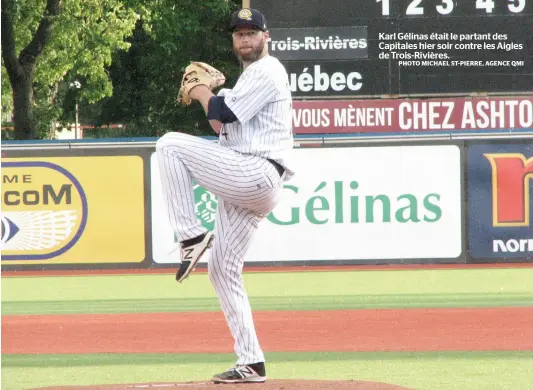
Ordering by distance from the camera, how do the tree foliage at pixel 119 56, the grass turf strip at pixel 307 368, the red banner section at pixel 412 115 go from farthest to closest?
1. the tree foliage at pixel 119 56
2. the red banner section at pixel 412 115
3. the grass turf strip at pixel 307 368

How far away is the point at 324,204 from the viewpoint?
14.0 metres

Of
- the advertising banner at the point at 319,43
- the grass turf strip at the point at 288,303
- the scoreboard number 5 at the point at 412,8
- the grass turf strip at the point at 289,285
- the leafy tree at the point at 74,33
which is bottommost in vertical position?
the grass turf strip at the point at 289,285

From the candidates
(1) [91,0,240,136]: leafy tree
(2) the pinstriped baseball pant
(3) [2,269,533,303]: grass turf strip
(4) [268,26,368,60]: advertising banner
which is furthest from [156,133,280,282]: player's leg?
(1) [91,0,240,136]: leafy tree

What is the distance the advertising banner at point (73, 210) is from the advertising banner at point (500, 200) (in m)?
4.04

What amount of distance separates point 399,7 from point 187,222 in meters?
9.90

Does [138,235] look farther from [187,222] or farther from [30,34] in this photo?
[30,34]

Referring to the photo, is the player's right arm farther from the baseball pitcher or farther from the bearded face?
the bearded face

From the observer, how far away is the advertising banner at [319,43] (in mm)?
14164

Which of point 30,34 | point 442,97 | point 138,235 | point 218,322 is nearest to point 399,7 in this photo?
point 442,97

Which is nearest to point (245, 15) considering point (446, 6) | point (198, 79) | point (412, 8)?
point (198, 79)

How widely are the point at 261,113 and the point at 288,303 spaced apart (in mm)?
6136

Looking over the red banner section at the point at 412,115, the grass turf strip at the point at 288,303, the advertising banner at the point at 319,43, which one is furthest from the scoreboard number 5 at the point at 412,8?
the grass turf strip at the point at 288,303

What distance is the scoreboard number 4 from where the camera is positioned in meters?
14.2

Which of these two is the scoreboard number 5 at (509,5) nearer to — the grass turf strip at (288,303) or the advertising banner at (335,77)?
the advertising banner at (335,77)
